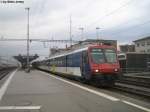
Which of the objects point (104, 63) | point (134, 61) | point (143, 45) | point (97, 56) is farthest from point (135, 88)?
point (143, 45)

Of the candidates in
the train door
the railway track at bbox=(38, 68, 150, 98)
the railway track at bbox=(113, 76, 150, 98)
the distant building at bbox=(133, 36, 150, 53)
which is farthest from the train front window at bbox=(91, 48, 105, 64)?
the distant building at bbox=(133, 36, 150, 53)

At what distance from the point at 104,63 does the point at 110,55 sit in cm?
111

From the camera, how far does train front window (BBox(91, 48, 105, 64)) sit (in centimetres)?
2524

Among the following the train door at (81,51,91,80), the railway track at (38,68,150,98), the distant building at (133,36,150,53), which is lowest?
the railway track at (38,68,150,98)

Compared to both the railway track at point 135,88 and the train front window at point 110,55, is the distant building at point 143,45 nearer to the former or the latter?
the railway track at point 135,88

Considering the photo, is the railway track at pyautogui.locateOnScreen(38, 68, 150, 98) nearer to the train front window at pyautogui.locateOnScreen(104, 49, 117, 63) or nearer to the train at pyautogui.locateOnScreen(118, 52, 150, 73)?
the train front window at pyautogui.locateOnScreen(104, 49, 117, 63)

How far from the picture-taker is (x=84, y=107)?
13.3 meters

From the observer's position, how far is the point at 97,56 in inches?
1005

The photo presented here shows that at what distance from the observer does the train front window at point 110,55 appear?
84.0ft

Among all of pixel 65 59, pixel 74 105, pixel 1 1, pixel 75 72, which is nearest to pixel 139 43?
pixel 65 59

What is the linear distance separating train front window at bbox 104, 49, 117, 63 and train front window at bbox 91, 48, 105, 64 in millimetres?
370

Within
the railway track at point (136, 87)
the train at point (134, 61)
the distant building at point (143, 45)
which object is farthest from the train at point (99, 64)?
the distant building at point (143, 45)

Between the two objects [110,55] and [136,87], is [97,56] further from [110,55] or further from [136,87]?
[136,87]

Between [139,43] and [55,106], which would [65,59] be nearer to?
[55,106]
